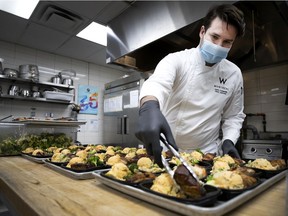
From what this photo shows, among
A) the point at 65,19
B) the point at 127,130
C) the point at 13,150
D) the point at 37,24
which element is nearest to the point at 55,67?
the point at 37,24

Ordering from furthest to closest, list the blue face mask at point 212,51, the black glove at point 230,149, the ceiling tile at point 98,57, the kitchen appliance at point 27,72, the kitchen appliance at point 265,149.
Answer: the ceiling tile at point 98,57, the kitchen appliance at point 27,72, the kitchen appliance at point 265,149, the blue face mask at point 212,51, the black glove at point 230,149

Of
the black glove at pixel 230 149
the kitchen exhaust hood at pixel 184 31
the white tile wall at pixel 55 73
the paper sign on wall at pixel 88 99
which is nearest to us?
the black glove at pixel 230 149

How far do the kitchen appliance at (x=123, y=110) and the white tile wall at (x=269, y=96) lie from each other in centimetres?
171

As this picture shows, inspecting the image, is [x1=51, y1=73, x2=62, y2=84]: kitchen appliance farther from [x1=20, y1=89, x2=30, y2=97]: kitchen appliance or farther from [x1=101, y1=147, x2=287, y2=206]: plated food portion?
[x1=101, y1=147, x2=287, y2=206]: plated food portion

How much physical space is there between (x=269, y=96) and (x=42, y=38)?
3.86 m

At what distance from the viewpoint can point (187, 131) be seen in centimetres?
153

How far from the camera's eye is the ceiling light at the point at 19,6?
2699mm

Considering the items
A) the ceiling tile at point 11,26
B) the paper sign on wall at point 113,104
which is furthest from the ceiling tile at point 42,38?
the paper sign on wall at point 113,104

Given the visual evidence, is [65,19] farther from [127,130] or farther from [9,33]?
[127,130]

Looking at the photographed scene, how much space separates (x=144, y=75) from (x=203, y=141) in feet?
6.79

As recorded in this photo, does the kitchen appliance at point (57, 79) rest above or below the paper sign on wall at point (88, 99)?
above

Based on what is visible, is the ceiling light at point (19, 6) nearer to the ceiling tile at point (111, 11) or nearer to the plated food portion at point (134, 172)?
the ceiling tile at point (111, 11)

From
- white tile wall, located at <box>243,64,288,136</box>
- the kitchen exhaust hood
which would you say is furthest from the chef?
white tile wall, located at <box>243,64,288,136</box>

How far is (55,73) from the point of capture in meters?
4.47
